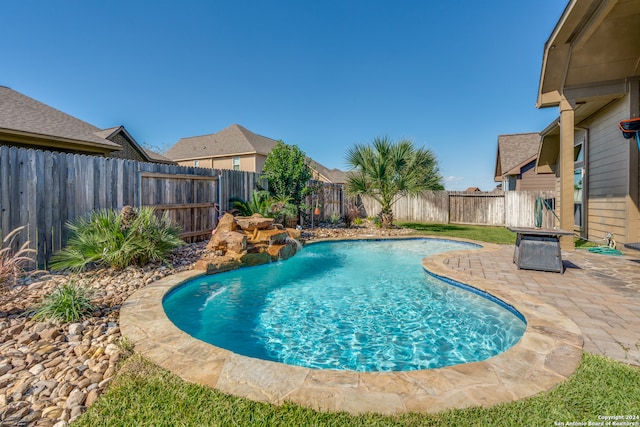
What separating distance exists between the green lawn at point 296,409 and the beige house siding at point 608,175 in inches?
246

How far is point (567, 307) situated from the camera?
10.8 feet

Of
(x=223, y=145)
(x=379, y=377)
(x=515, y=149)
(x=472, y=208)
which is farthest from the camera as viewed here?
(x=223, y=145)

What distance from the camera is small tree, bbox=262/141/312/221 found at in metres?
9.82

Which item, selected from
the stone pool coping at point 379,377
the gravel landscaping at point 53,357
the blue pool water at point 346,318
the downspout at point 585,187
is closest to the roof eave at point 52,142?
the gravel landscaping at point 53,357

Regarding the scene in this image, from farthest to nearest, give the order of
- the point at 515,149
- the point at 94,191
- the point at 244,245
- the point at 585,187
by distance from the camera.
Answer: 1. the point at 515,149
2. the point at 585,187
3. the point at 244,245
4. the point at 94,191

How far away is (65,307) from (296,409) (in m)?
2.80

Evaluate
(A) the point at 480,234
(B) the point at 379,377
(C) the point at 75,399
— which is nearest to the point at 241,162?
(A) the point at 480,234

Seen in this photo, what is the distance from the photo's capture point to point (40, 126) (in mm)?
8445

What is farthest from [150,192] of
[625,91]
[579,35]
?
[625,91]

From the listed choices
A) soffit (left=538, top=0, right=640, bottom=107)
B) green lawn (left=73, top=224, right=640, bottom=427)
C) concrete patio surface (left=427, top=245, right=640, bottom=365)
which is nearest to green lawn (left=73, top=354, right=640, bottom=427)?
green lawn (left=73, top=224, right=640, bottom=427)

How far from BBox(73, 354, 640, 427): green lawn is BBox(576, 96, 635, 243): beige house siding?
6253 mm

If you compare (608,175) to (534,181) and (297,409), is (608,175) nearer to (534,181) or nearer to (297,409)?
(297,409)

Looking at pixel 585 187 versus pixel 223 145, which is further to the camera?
pixel 223 145

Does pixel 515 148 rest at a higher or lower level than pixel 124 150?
higher
